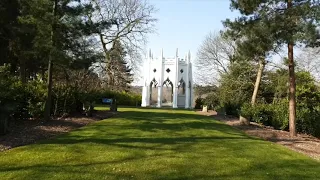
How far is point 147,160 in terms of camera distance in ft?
22.4

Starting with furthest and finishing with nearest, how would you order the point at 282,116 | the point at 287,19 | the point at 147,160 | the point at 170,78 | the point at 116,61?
the point at 170,78 < the point at 116,61 < the point at 282,116 < the point at 287,19 < the point at 147,160

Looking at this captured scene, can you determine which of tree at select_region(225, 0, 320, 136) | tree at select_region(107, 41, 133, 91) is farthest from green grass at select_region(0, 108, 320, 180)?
tree at select_region(107, 41, 133, 91)

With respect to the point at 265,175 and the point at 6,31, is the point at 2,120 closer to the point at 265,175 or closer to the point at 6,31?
the point at 265,175

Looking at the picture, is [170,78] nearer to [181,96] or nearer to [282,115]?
[181,96]

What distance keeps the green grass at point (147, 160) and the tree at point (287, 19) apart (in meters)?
4.07

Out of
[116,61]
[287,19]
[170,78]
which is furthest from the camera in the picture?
[170,78]

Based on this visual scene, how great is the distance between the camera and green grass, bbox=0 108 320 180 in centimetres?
571

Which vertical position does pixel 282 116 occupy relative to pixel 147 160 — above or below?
above

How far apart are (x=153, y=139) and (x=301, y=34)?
237 inches

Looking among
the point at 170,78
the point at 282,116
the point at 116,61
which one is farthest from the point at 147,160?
the point at 170,78

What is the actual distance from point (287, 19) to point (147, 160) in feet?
26.3

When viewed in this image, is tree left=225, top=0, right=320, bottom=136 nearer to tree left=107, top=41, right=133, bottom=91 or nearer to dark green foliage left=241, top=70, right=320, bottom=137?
dark green foliage left=241, top=70, right=320, bottom=137

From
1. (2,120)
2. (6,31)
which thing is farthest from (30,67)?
(2,120)

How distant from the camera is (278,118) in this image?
58.7 ft
